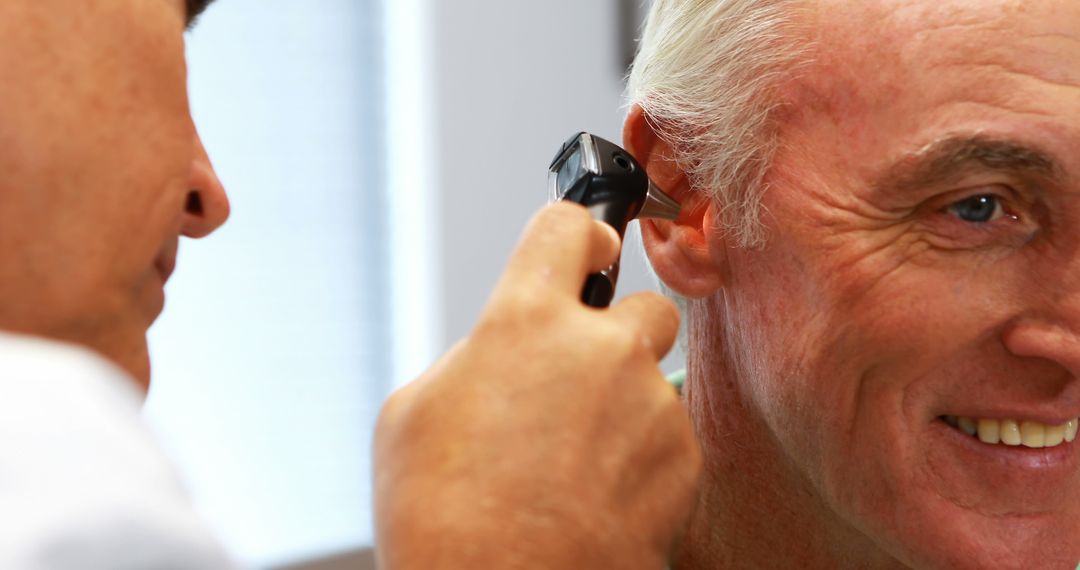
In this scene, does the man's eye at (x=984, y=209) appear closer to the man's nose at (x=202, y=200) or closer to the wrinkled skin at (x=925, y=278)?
the wrinkled skin at (x=925, y=278)

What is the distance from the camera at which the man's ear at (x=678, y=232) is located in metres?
1.30

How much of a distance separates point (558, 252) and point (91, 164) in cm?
30

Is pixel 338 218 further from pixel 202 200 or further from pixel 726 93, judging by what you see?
pixel 202 200

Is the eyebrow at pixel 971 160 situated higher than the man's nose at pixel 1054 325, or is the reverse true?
the eyebrow at pixel 971 160

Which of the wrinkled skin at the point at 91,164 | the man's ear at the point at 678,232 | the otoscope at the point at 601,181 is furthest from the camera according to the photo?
the man's ear at the point at 678,232

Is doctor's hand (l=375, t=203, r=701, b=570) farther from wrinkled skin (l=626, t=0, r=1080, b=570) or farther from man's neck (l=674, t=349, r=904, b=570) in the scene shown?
man's neck (l=674, t=349, r=904, b=570)

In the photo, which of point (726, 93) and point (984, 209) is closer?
point (984, 209)

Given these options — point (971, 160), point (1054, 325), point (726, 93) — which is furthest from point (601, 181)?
point (1054, 325)

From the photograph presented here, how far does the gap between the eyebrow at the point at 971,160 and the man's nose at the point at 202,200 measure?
0.64 m

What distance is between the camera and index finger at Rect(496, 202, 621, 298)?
0.79m

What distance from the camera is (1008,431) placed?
1192mm

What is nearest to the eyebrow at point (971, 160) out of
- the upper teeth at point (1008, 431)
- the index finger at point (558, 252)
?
the upper teeth at point (1008, 431)

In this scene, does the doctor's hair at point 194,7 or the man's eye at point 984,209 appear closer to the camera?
the doctor's hair at point 194,7

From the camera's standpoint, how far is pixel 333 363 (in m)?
3.33
